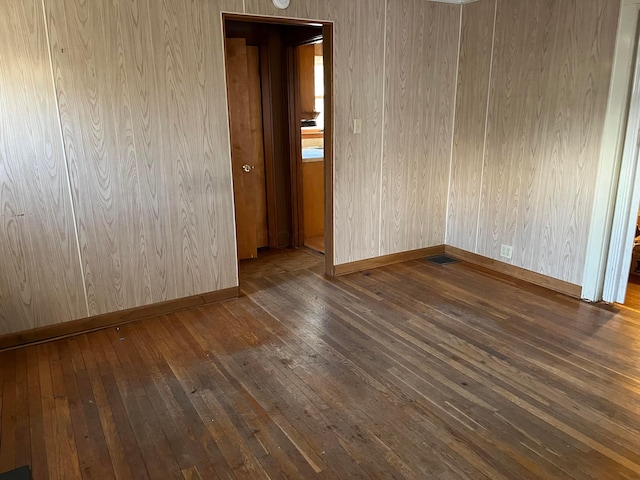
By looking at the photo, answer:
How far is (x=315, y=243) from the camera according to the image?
5453 millimetres

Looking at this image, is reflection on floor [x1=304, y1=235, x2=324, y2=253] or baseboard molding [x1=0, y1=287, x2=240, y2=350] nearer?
baseboard molding [x1=0, y1=287, x2=240, y2=350]

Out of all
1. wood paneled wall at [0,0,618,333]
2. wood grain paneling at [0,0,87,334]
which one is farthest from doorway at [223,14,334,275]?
wood grain paneling at [0,0,87,334]

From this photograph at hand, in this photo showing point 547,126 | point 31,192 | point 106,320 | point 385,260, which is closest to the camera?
point 31,192

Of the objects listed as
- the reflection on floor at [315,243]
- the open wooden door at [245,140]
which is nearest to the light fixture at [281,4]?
the open wooden door at [245,140]

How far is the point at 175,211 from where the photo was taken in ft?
11.3

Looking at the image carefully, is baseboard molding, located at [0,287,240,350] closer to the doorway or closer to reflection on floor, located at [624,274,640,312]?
the doorway

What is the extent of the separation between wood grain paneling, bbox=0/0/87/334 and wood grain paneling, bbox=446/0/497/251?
11.3ft

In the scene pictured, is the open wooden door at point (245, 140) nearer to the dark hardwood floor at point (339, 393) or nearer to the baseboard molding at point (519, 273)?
the dark hardwood floor at point (339, 393)

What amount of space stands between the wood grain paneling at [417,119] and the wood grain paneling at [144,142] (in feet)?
5.22

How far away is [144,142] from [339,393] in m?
2.11

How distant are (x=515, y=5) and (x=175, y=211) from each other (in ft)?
10.5

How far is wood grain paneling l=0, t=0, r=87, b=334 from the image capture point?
2.76 m

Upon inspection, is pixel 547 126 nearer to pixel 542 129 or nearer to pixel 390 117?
pixel 542 129

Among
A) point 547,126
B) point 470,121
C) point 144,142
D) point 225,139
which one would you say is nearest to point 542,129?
point 547,126
